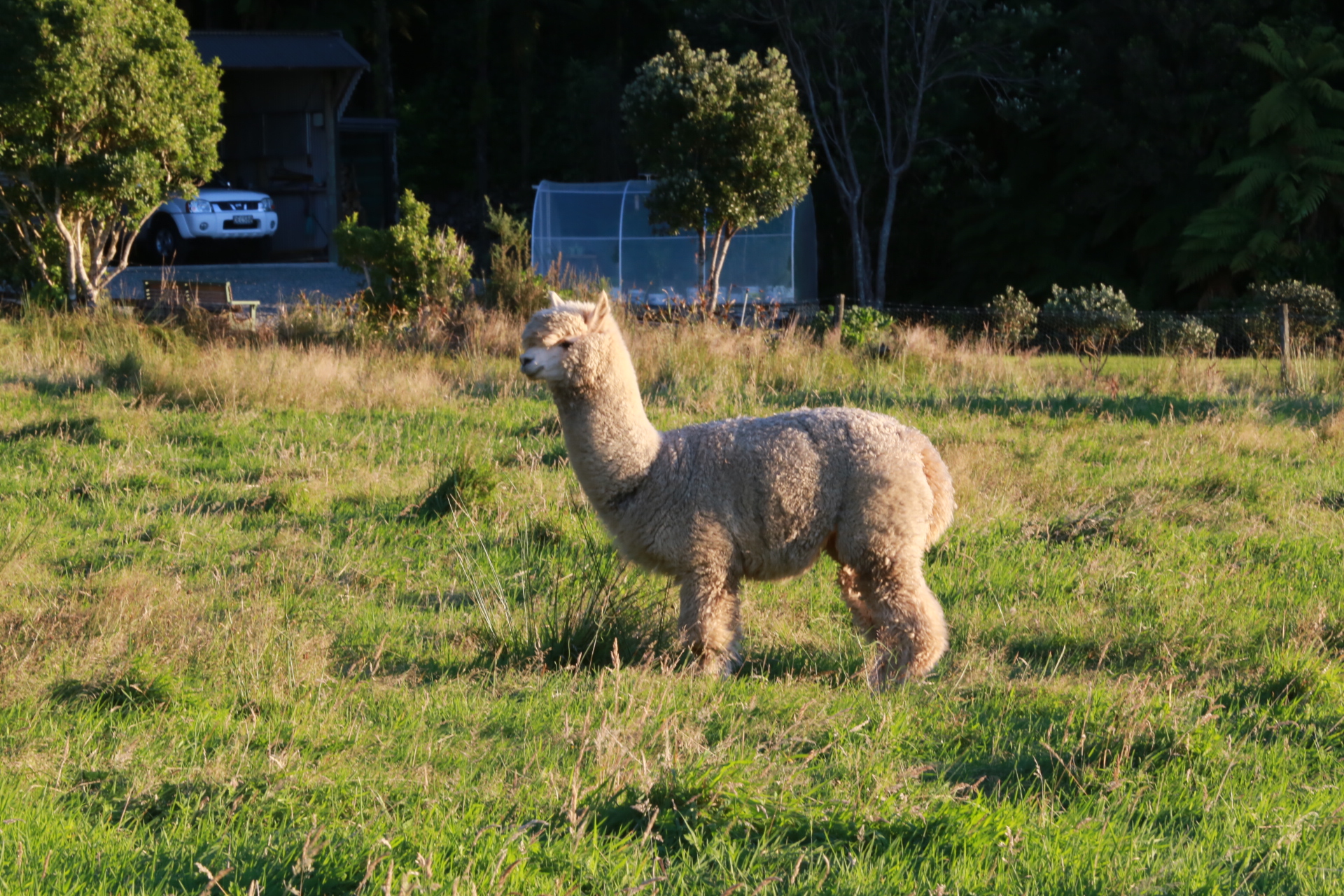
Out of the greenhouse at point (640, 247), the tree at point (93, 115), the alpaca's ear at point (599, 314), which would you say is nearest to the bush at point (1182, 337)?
the greenhouse at point (640, 247)

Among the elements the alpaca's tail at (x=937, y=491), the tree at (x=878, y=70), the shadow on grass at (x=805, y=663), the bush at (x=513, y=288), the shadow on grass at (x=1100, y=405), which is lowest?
the shadow on grass at (x=805, y=663)

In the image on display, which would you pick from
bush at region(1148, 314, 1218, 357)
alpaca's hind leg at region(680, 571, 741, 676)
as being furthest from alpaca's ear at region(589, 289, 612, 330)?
bush at region(1148, 314, 1218, 357)

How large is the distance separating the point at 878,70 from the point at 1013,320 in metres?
13.5

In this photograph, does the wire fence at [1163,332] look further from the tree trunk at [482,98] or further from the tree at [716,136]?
the tree trunk at [482,98]

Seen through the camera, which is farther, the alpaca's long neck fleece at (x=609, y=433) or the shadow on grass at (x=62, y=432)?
the shadow on grass at (x=62, y=432)

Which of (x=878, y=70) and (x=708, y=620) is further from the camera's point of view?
(x=878, y=70)

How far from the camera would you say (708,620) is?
536cm

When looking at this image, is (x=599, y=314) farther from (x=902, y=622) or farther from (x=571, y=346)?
(x=902, y=622)

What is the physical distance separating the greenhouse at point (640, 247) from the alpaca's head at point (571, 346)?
21911mm

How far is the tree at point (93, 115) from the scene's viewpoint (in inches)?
627

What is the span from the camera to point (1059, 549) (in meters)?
7.43

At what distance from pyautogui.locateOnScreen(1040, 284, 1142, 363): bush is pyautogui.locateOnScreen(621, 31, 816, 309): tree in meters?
→ 5.54

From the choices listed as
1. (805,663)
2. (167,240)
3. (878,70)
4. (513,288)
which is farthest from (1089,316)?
(167,240)

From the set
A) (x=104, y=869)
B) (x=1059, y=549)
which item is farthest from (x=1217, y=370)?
(x=104, y=869)
